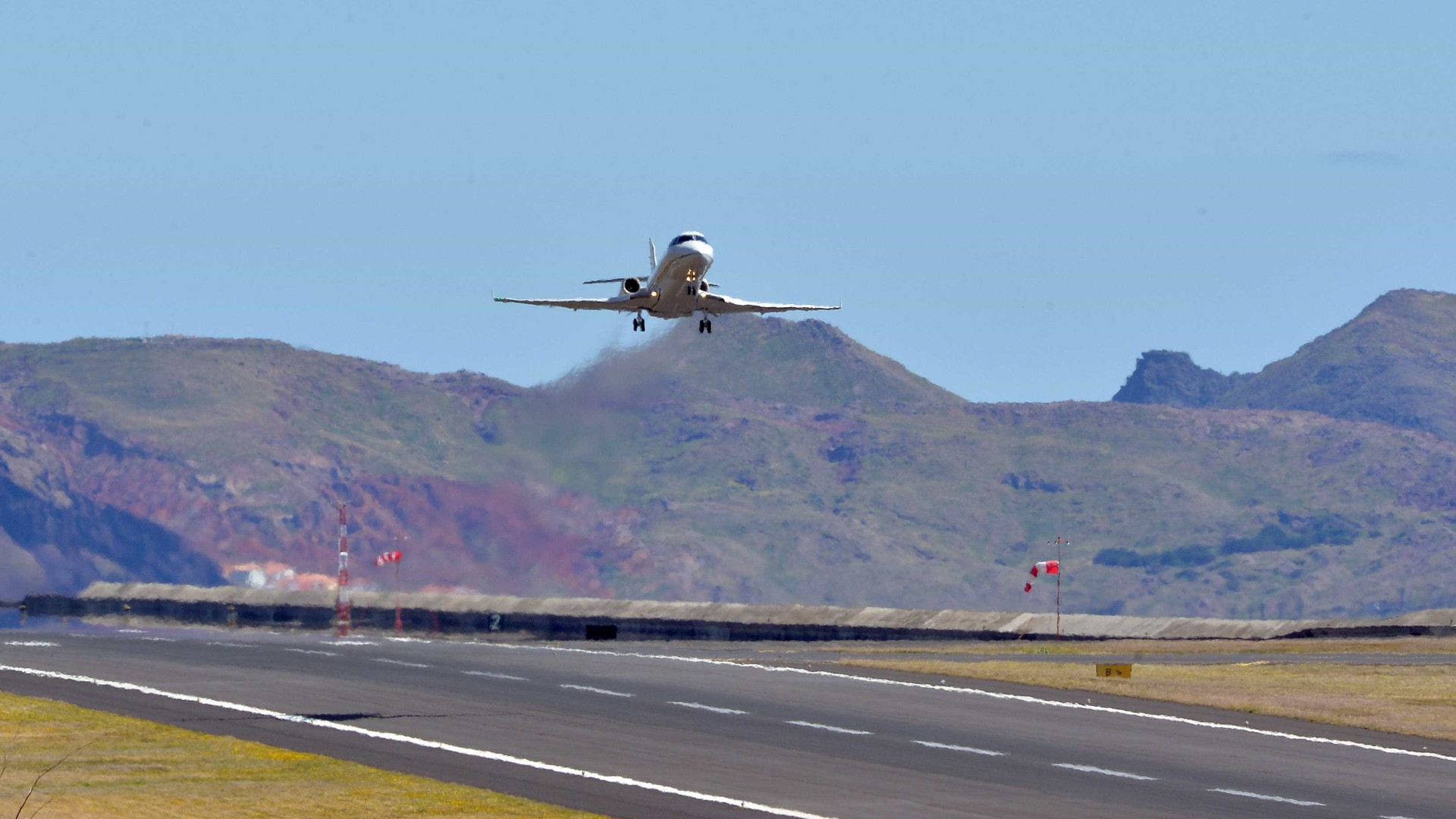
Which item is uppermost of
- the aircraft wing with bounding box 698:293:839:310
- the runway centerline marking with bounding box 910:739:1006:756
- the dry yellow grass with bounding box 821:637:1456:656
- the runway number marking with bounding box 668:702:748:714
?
the aircraft wing with bounding box 698:293:839:310

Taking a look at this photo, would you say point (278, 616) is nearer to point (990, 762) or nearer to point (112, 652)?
point (112, 652)

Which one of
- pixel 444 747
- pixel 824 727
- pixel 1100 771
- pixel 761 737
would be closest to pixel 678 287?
pixel 824 727

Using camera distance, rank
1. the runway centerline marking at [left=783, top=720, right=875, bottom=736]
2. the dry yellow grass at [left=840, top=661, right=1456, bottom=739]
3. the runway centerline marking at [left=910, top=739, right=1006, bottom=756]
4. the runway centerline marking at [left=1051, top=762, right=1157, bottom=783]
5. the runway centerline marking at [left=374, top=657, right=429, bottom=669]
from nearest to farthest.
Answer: the runway centerline marking at [left=1051, top=762, right=1157, bottom=783] → the runway centerline marking at [left=910, top=739, right=1006, bottom=756] → the runway centerline marking at [left=783, top=720, right=875, bottom=736] → the dry yellow grass at [left=840, top=661, right=1456, bottom=739] → the runway centerline marking at [left=374, top=657, right=429, bottom=669]

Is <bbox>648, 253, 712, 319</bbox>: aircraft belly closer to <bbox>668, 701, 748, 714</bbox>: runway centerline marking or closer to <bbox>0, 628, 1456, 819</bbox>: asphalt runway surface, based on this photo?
<bbox>0, 628, 1456, 819</bbox>: asphalt runway surface

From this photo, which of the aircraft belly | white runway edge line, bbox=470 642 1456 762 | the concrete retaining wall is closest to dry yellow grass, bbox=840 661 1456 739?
white runway edge line, bbox=470 642 1456 762

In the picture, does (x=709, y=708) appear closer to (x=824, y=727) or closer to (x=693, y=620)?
(x=824, y=727)

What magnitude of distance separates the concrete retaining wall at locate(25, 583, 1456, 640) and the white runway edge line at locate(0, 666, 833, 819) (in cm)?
3965

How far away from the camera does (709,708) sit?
155 ft

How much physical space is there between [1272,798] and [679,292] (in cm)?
3264

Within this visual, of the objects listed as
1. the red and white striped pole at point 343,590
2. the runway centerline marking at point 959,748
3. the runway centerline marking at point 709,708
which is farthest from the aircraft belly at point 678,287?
A: the red and white striped pole at point 343,590

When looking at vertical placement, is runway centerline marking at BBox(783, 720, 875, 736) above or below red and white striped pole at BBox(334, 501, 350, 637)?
below

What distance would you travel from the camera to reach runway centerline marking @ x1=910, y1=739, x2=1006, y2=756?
3925cm

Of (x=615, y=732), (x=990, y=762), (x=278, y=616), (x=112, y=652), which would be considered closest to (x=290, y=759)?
(x=615, y=732)

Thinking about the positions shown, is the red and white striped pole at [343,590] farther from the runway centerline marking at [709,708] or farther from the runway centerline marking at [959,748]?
the runway centerline marking at [959,748]
